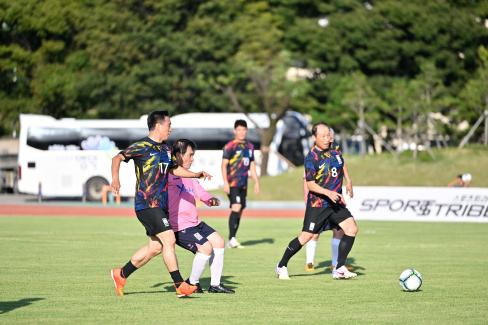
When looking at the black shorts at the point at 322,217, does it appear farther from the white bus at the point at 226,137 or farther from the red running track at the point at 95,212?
the white bus at the point at 226,137

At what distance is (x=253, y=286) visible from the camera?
1380 centimetres

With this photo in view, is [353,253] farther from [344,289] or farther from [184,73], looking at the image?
[184,73]

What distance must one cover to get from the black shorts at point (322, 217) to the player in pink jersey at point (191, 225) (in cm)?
210

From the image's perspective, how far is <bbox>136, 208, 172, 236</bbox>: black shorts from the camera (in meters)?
12.3

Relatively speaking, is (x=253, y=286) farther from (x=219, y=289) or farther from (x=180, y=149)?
(x=180, y=149)

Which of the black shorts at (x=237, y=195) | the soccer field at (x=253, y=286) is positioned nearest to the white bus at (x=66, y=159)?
the soccer field at (x=253, y=286)

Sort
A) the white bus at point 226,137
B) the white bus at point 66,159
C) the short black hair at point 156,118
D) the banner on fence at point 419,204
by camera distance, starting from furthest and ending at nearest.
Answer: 1. the white bus at point 226,137
2. the white bus at point 66,159
3. the banner on fence at point 419,204
4. the short black hair at point 156,118

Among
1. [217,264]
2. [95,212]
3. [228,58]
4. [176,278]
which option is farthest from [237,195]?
[228,58]

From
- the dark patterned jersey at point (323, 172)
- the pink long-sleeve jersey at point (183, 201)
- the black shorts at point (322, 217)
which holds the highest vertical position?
the dark patterned jersey at point (323, 172)

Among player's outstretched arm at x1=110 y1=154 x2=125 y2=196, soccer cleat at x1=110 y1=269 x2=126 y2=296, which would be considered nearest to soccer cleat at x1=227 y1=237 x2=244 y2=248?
soccer cleat at x1=110 y1=269 x2=126 y2=296

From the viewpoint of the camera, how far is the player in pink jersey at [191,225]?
1272cm

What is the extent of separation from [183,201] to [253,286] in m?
1.65

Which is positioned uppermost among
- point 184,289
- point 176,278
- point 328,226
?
point 328,226

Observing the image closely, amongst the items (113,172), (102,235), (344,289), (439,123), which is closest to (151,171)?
(113,172)
